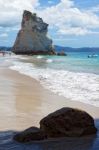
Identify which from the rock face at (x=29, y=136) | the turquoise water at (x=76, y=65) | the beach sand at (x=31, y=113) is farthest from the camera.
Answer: the turquoise water at (x=76, y=65)

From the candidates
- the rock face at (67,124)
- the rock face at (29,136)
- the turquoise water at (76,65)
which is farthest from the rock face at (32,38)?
the rock face at (29,136)

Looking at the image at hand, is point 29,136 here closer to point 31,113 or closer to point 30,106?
point 31,113

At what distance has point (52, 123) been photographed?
28.1 feet

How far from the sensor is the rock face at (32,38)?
130375 millimetres

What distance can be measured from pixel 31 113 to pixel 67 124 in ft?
10.5

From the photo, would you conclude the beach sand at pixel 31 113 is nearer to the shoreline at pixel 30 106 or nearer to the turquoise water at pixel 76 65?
the shoreline at pixel 30 106

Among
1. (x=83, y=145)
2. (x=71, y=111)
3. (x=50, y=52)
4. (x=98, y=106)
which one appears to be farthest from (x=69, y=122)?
(x=50, y=52)

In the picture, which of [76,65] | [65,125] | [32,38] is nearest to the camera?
[65,125]

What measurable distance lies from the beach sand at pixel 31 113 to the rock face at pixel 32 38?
4372 inches

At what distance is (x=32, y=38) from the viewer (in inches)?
5251

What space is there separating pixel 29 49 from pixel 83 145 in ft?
400

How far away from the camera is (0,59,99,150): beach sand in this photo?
7.88 metres

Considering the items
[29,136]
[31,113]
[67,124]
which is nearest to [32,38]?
[31,113]

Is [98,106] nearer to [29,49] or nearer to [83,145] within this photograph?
[83,145]
